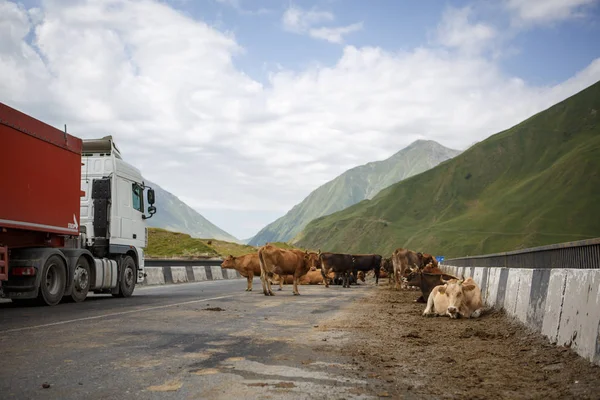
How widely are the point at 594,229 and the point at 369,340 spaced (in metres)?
175

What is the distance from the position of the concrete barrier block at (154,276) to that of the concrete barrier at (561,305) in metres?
19.0

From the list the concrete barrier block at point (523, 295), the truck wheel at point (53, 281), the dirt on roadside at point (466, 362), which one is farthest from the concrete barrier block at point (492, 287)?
the truck wheel at point (53, 281)

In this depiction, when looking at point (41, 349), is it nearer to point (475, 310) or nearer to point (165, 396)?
point (165, 396)

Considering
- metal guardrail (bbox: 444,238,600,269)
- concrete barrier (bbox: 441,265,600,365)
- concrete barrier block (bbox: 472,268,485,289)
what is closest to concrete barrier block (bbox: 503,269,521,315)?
A: concrete barrier (bbox: 441,265,600,365)

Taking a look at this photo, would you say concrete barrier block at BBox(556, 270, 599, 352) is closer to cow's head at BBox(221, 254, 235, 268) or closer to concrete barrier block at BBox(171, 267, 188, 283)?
cow's head at BBox(221, 254, 235, 268)

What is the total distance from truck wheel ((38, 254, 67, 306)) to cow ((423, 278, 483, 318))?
8710 millimetres

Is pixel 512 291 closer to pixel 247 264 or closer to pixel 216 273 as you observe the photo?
pixel 247 264

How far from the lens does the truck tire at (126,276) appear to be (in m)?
18.9

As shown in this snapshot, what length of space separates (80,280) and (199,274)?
1777 cm

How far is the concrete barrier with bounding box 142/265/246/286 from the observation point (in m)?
28.0

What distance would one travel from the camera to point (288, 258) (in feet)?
69.4

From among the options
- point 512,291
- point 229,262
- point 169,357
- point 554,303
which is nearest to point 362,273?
point 229,262

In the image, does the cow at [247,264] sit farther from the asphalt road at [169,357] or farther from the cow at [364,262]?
the asphalt road at [169,357]

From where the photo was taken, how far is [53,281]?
1512cm
